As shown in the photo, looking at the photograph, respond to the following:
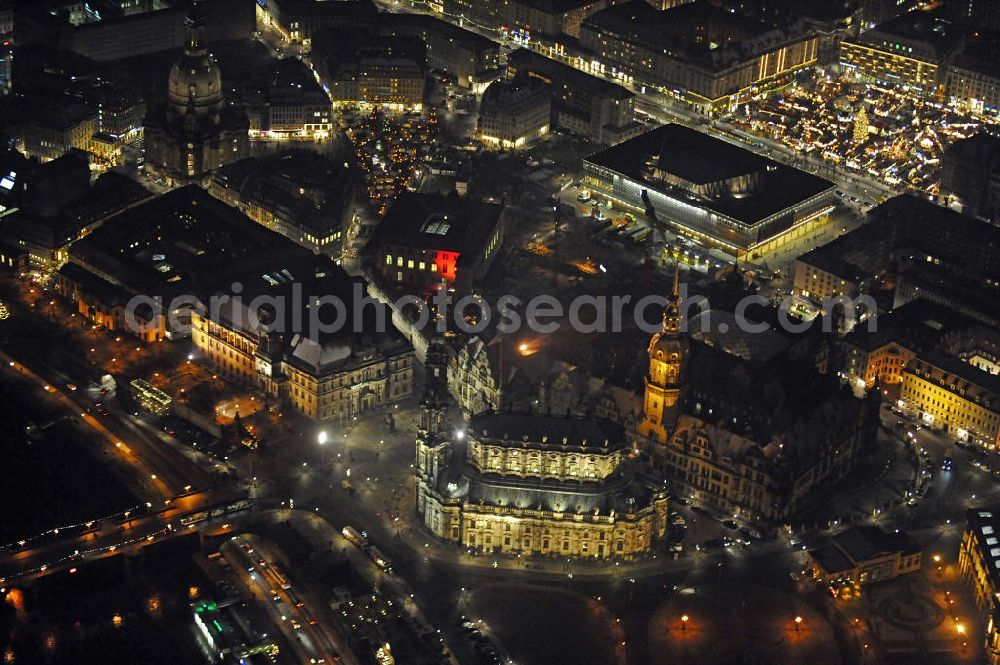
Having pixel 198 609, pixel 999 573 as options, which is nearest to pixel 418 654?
pixel 198 609

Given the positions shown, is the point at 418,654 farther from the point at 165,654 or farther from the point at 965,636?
the point at 965,636

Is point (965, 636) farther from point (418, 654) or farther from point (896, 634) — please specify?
point (418, 654)

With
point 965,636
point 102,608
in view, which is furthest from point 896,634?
point 102,608

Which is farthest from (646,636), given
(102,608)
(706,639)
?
(102,608)

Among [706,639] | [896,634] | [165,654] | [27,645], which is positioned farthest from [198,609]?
[896,634]

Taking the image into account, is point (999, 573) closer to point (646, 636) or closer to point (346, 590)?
point (646, 636)

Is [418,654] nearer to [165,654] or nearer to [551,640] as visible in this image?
[551,640]
